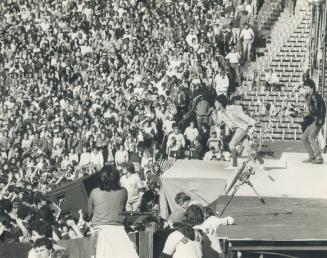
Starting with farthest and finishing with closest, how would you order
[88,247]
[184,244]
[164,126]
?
[164,126] < [88,247] < [184,244]

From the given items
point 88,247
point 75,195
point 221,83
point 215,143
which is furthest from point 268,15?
point 88,247

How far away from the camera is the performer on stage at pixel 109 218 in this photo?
9.20m

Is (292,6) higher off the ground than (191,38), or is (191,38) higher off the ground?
(292,6)

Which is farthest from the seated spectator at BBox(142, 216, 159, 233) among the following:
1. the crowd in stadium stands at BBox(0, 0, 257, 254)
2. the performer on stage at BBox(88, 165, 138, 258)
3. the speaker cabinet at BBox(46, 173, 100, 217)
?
the speaker cabinet at BBox(46, 173, 100, 217)

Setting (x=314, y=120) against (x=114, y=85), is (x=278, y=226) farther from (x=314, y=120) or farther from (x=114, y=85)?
(x=114, y=85)

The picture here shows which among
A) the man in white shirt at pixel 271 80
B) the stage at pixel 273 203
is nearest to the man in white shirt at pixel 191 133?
the stage at pixel 273 203

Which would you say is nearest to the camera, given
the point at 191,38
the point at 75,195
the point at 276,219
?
the point at 276,219

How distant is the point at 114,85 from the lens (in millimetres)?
24984

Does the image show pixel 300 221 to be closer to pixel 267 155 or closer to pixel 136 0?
pixel 267 155

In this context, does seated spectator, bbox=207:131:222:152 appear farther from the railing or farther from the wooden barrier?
the wooden barrier

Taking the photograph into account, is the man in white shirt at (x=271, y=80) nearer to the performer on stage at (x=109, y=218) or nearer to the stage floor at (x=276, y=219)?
the stage floor at (x=276, y=219)

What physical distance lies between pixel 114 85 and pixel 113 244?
16.0 metres

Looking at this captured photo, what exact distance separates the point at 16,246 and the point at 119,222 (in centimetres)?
110

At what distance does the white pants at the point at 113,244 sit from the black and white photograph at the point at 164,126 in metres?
0.01
